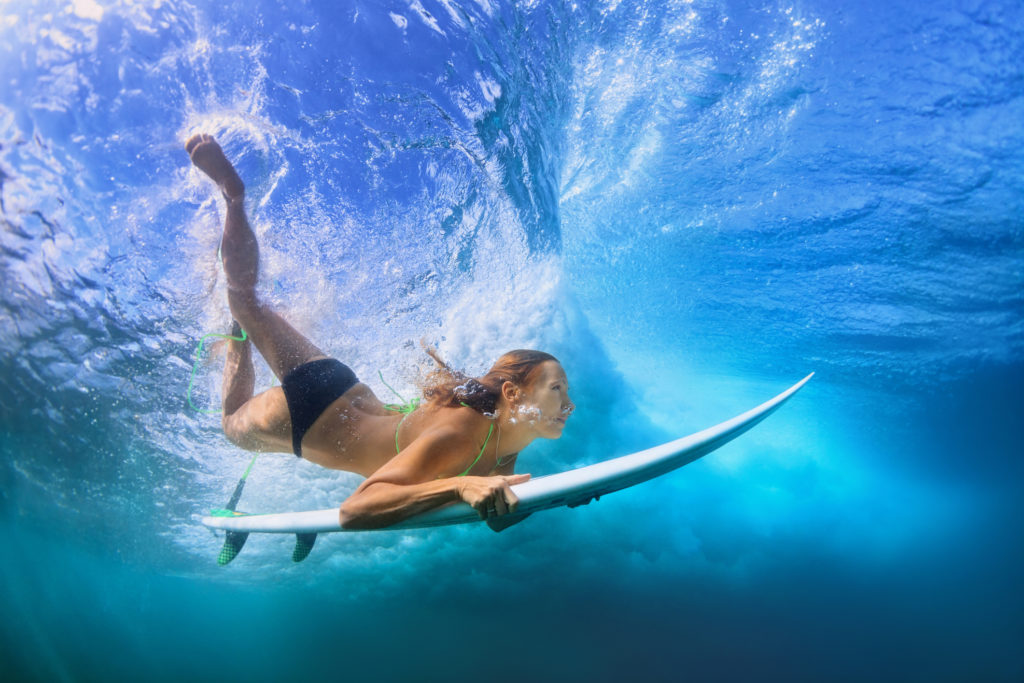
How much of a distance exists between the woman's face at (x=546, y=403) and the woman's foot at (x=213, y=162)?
2.93 metres

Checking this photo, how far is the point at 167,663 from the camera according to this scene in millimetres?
75562

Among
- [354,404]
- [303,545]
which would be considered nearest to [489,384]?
[354,404]

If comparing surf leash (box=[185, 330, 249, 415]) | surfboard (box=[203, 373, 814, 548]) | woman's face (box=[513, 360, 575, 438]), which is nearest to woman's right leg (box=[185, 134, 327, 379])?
surf leash (box=[185, 330, 249, 415])

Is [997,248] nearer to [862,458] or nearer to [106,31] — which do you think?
[106,31]

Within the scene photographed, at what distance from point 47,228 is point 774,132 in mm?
11315

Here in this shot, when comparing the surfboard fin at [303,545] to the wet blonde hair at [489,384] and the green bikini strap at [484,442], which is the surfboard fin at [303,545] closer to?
the wet blonde hair at [489,384]

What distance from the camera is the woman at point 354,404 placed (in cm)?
289

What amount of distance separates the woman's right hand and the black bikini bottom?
2.38 m

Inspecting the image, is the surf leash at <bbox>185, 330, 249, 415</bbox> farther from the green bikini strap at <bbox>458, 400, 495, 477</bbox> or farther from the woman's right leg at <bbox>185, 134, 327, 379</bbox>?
the green bikini strap at <bbox>458, 400, 495, 477</bbox>

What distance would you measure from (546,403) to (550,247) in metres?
6.22

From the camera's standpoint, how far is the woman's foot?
332cm

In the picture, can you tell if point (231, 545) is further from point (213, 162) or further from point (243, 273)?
point (213, 162)

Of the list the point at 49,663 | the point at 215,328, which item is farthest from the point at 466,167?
the point at 49,663

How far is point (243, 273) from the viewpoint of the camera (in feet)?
11.9
